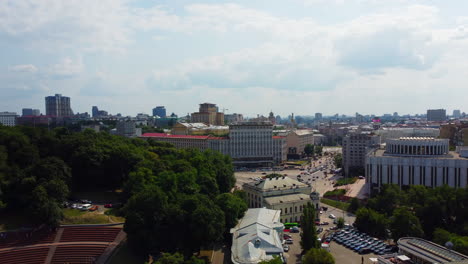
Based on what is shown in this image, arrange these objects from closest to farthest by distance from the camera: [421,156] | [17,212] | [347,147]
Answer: [17,212] → [421,156] → [347,147]

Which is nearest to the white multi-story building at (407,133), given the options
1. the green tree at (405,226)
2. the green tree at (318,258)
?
the green tree at (405,226)

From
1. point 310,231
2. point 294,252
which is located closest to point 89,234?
point 294,252

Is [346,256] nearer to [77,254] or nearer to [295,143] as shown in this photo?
[77,254]

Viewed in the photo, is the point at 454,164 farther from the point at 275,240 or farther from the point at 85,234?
the point at 85,234

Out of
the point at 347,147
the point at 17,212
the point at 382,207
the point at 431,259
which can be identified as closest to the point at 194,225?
the point at 431,259

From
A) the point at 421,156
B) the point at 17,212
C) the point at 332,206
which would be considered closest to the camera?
the point at 17,212

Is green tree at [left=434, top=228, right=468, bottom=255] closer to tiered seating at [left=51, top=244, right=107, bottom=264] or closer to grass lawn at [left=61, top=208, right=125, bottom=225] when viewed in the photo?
tiered seating at [left=51, top=244, right=107, bottom=264]

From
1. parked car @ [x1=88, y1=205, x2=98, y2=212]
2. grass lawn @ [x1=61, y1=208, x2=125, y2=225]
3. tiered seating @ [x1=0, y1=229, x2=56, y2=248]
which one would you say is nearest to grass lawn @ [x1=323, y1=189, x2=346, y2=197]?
grass lawn @ [x1=61, y1=208, x2=125, y2=225]
